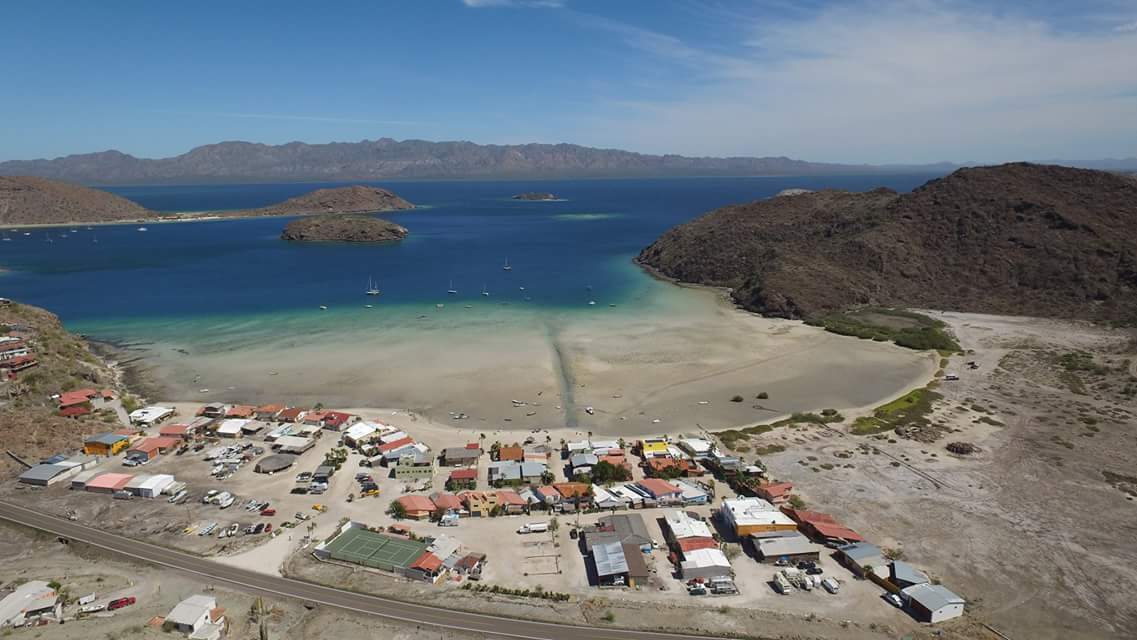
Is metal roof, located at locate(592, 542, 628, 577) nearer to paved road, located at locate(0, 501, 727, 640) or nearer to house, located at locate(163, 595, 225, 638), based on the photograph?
paved road, located at locate(0, 501, 727, 640)

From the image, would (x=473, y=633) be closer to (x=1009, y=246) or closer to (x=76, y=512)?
(x=76, y=512)

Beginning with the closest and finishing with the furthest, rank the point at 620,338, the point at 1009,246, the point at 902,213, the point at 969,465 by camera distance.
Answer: the point at 969,465 < the point at 620,338 < the point at 1009,246 < the point at 902,213

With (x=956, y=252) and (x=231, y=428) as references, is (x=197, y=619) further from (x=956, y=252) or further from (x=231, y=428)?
(x=956, y=252)

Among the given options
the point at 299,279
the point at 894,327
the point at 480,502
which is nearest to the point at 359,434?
the point at 480,502

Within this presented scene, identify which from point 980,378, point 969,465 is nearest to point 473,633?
point 969,465

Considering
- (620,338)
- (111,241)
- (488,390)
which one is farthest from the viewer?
(111,241)

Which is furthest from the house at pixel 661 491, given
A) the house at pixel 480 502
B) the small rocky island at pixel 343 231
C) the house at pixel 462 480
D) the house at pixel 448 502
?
the small rocky island at pixel 343 231

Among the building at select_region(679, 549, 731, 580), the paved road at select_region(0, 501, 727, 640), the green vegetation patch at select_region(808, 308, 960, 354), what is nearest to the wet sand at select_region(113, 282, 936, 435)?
the green vegetation patch at select_region(808, 308, 960, 354)
